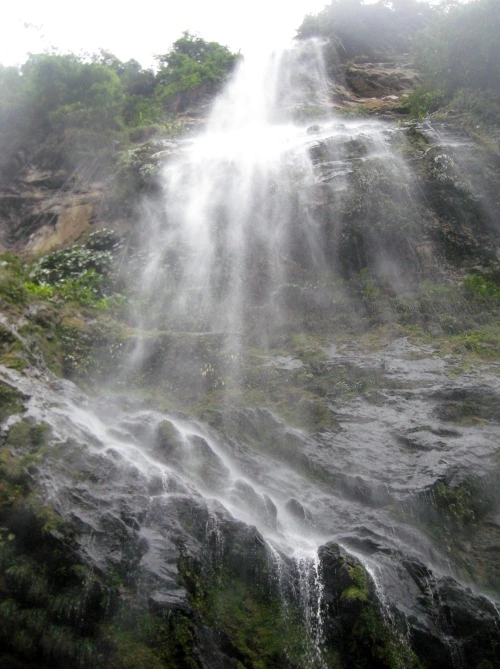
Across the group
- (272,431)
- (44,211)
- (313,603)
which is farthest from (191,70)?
(313,603)

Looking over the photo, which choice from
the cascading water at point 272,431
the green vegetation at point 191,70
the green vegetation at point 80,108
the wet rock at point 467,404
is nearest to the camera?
the cascading water at point 272,431

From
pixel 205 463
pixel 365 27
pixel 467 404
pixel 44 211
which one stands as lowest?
pixel 467 404

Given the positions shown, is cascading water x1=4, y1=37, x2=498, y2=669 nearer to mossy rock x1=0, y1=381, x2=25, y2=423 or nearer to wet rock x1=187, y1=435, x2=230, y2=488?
wet rock x1=187, y1=435, x2=230, y2=488

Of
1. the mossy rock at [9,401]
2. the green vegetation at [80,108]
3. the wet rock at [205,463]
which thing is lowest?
the wet rock at [205,463]

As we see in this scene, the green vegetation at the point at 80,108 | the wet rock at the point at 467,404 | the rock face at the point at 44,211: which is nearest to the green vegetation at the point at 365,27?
the green vegetation at the point at 80,108

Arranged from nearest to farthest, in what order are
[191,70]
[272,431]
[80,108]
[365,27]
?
[272,431]
[80,108]
[191,70]
[365,27]

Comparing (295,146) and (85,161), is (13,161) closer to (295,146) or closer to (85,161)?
(85,161)

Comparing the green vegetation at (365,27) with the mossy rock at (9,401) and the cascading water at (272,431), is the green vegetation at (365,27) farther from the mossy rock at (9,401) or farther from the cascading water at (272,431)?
the mossy rock at (9,401)

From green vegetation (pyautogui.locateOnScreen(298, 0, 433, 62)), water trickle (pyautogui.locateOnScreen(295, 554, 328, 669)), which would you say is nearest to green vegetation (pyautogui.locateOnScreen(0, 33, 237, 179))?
green vegetation (pyautogui.locateOnScreen(298, 0, 433, 62))

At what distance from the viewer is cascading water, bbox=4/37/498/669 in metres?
6.30

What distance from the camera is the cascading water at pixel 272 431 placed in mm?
6305

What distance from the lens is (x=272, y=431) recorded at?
9.33 m

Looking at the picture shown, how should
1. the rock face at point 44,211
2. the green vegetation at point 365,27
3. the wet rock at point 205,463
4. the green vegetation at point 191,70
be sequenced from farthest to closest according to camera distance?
the green vegetation at point 365,27 < the green vegetation at point 191,70 < the rock face at point 44,211 < the wet rock at point 205,463

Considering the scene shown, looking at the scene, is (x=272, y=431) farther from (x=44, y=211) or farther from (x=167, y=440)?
(x=44, y=211)
